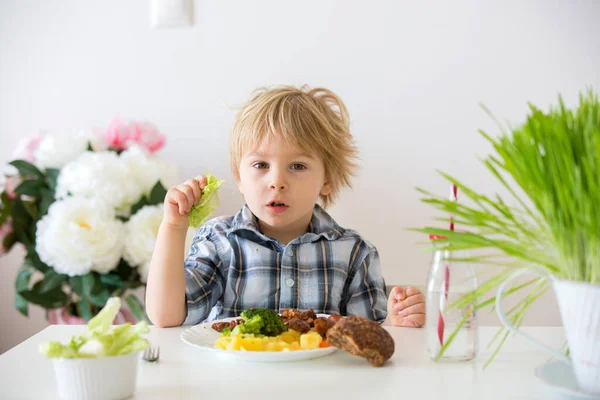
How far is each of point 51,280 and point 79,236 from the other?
23 cm

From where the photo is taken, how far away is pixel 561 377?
0.75m

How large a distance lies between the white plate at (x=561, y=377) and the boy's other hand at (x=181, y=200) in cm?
70

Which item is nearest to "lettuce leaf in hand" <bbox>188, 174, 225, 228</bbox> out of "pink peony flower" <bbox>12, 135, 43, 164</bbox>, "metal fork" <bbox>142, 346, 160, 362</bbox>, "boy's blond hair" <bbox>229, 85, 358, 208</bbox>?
"boy's blond hair" <bbox>229, 85, 358, 208</bbox>

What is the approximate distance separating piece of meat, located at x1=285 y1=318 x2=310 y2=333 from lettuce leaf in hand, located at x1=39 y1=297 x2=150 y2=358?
0.27m

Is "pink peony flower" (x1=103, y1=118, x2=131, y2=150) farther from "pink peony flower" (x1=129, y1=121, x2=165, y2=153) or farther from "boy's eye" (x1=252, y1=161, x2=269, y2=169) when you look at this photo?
"boy's eye" (x1=252, y1=161, x2=269, y2=169)

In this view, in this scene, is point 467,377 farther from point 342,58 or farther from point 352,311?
point 342,58

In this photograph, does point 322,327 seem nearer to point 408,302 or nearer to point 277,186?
point 408,302

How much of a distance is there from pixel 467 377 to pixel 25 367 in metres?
0.59

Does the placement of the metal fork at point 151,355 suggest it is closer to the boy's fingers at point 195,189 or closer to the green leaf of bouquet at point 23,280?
the boy's fingers at point 195,189

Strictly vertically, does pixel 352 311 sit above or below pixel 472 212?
below

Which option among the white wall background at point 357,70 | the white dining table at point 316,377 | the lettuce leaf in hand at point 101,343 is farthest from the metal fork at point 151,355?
the white wall background at point 357,70

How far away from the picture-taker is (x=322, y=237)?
153 cm

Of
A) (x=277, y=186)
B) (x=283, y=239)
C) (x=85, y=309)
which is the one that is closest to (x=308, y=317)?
(x=277, y=186)

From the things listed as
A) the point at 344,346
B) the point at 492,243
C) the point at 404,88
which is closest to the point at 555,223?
the point at 492,243
